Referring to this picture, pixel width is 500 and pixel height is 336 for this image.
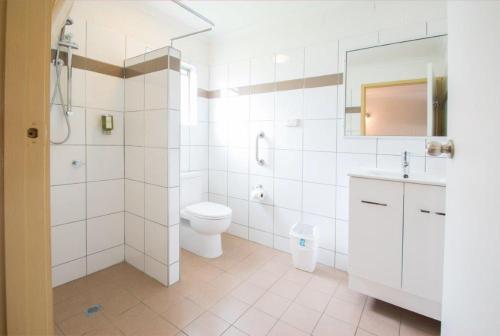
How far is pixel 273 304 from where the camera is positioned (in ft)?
5.83

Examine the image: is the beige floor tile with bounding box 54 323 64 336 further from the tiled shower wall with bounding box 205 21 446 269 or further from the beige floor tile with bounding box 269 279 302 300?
the tiled shower wall with bounding box 205 21 446 269

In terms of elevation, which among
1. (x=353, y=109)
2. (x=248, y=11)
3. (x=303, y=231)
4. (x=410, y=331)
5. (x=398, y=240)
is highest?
(x=248, y=11)

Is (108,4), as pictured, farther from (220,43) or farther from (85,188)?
(85,188)

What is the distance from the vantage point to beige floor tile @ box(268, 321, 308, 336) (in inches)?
59.0

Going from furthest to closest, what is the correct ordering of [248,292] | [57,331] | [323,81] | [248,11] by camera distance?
[248,11] → [323,81] → [248,292] → [57,331]

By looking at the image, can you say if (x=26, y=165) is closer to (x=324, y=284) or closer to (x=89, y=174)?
(x=89, y=174)

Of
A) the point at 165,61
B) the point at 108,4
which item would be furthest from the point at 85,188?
the point at 108,4

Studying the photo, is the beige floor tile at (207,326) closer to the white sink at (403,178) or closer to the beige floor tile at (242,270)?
the beige floor tile at (242,270)

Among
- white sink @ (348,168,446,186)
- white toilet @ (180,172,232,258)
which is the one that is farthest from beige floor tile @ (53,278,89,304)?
white sink @ (348,168,446,186)

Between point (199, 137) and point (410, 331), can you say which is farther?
point (199, 137)

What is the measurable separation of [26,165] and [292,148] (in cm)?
228

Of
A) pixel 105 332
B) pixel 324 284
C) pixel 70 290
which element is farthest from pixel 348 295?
pixel 70 290

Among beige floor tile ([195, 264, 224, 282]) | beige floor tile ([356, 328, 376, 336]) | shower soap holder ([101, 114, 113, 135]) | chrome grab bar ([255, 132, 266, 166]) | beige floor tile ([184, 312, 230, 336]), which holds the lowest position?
beige floor tile ([356, 328, 376, 336])

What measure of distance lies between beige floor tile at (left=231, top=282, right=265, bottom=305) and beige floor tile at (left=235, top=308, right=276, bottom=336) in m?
0.12
